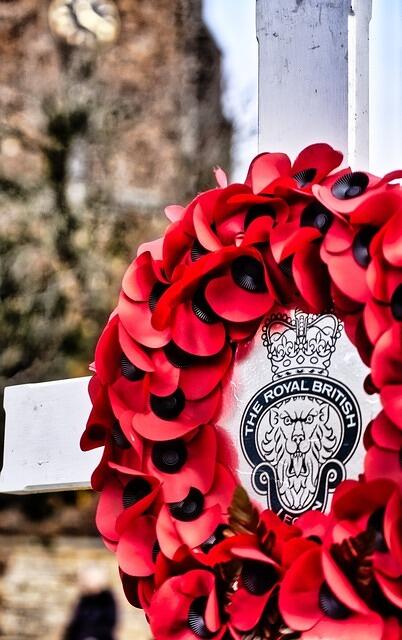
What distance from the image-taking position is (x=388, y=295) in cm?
107

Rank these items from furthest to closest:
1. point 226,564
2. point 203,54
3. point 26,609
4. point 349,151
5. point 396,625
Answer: point 203,54, point 26,609, point 349,151, point 226,564, point 396,625

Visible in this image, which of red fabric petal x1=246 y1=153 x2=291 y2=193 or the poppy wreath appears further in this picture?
red fabric petal x1=246 y1=153 x2=291 y2=193

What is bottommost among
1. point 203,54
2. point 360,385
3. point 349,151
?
point 203,54

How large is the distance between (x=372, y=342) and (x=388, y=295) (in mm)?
42

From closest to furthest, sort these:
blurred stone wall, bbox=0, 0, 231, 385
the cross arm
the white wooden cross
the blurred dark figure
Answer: the white wooden cross, the cross arm, the blurred dark figure, blurred stone wall, bbox=0, 0, 231, 385

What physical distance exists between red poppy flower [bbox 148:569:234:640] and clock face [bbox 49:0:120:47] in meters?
5.13

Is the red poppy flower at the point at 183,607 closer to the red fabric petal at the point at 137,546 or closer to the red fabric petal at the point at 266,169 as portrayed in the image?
the red fabric petal at the point at 137,546

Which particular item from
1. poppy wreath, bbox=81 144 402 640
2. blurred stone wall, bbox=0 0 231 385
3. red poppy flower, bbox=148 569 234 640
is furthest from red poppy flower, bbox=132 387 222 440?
blurred stone wall, bbox=0 0 231 385

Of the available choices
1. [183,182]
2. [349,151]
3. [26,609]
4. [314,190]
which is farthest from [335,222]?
[183,182]

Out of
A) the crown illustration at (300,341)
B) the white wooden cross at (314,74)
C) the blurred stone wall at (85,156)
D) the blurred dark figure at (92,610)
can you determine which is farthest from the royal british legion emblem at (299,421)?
the blurred stone wall at (85,156)

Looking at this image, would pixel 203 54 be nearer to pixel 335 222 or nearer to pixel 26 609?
pixel 26 609

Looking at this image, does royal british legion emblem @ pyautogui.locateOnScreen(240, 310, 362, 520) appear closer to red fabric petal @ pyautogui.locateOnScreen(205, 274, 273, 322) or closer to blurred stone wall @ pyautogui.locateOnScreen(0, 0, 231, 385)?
red fabric petal @ pyautogui.locateOnScreen(205, 274, 273, 322)

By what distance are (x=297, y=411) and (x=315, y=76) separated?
1.29 ft

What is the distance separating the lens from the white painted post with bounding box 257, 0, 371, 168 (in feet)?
4.44
